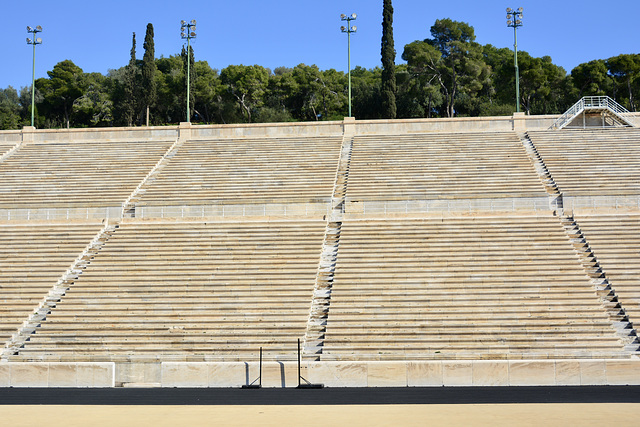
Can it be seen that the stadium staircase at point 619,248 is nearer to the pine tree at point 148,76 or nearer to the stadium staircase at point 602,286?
the stadium staircase at point 602,286

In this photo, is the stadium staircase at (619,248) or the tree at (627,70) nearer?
the stadium staircase at (619,248)

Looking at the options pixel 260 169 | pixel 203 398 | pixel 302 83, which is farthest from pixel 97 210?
pixel 302 83

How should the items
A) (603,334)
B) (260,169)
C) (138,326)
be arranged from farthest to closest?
(260,169) → (138,326) → (603,334)

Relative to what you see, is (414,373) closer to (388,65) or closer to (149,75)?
(388,65)

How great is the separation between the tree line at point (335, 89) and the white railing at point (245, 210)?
20473mm

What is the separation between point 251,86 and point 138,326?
1528 inches

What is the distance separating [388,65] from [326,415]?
34.2m

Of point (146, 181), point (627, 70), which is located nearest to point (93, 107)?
point (146, 181)

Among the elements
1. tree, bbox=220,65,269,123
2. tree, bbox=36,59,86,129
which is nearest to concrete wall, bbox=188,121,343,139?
tree, bbox=220,65,269,123

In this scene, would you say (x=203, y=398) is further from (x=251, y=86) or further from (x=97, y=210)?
(x=251, y=86)

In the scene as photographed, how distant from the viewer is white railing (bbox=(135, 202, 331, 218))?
955 inches

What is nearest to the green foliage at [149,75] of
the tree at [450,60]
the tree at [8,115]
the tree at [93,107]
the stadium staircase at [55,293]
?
the tree at [93,107]

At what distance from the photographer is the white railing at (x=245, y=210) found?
79.6ft

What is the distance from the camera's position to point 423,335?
17203 mm
